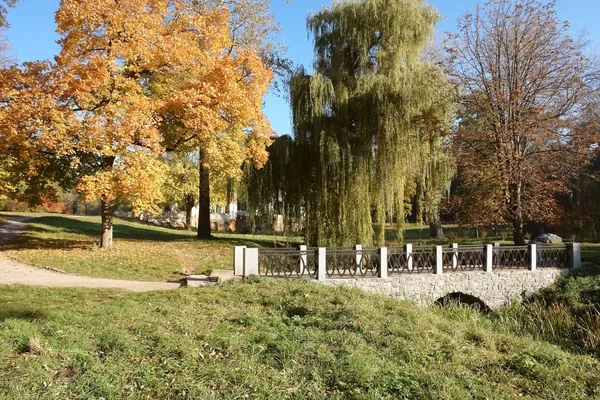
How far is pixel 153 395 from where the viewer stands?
4.83m

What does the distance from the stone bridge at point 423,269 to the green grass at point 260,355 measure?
281cm

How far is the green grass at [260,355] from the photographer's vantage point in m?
5.04

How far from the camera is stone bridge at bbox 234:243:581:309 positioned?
11.6 m

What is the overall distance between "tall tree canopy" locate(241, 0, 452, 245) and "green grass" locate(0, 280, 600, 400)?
6.66m

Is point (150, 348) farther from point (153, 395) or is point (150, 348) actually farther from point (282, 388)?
point (282, 388)

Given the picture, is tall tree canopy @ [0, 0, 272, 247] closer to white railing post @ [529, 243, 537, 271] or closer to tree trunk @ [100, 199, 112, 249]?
tree trunk @ [100, 199, 112, 249]

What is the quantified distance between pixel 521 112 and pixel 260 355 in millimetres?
14687

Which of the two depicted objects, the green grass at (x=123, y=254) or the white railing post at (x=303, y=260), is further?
the green grass at (x=123, y=254)

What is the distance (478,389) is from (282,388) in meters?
2.41

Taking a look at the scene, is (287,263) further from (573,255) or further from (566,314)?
(573,255)

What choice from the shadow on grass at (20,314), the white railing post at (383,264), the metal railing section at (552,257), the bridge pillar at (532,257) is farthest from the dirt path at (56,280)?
the metal railing section at (552,257)

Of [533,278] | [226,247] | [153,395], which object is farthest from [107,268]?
[533,278]

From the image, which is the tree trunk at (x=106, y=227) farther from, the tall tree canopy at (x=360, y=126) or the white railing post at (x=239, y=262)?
the white railing post at (x=239, y=262)

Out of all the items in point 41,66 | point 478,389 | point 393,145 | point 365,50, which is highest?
point 365,50
